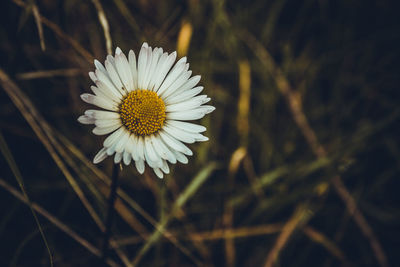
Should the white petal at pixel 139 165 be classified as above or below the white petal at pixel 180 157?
below

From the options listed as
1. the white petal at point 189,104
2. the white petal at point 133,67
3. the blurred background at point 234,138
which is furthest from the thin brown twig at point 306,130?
the white petal at point 133,67

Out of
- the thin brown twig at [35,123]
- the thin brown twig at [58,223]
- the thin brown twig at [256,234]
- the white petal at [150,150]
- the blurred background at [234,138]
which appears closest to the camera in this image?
the white petal at [150,150]

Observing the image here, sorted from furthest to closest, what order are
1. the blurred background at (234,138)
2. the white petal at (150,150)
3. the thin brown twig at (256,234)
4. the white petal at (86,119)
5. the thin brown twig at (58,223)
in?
the thin brown twig at (256,234) < the blurred background at (234,138) < the thin brown twig at (58,223) < the white petal at (150,150) < the white petal at (86,119)

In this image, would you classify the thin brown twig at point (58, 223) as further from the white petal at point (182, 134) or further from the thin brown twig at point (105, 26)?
the thin brown twig at point (105, 26)

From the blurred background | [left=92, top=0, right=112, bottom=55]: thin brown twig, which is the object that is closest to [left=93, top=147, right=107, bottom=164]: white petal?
the blurred background

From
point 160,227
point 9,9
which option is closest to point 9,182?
point 160,227

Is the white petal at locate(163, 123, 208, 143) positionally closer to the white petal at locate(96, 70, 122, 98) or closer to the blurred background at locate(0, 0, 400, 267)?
the white petal at locate(96, 70, 122, 98)

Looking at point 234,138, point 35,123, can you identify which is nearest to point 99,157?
point 35,123
